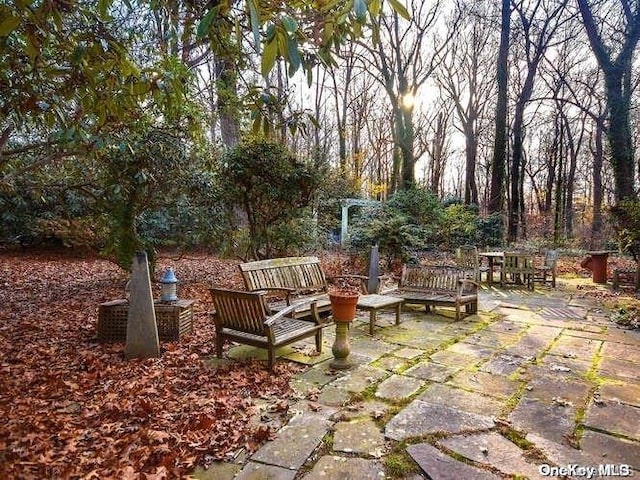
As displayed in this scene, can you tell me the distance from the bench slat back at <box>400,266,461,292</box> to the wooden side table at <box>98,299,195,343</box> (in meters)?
3.78

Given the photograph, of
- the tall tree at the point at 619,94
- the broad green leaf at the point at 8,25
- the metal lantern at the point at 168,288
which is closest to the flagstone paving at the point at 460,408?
the metal lantern at the point at 168,288

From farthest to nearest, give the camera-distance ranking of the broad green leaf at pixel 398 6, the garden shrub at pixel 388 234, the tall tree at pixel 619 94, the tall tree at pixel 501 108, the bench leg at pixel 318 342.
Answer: the tall tree at pixel 501 108
the tall tree at pixel 619 94
the garden shrub at pixel 388 234
the bench leg at pixel 318 342
the broad green leaf at pixel 398 6

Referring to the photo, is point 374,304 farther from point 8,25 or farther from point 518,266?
point 518,266

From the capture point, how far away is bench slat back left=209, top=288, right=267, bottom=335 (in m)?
3.93

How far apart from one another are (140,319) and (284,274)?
2.09m

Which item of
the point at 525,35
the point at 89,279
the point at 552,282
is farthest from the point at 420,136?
the point at 89,279

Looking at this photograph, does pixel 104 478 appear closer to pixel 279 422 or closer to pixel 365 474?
pixel 279 422

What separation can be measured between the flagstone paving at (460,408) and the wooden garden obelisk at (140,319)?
2.86ft

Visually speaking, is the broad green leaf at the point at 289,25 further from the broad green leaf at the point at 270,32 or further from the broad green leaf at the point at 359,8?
the broad green leaf at the point at 359,8

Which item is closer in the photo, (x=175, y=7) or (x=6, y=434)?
(x=175, y=7)

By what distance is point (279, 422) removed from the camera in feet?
9.71

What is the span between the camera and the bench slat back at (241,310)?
3.93 metres

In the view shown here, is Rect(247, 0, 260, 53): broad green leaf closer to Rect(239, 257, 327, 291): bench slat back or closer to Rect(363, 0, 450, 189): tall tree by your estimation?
Rect(239, 257, 327, 291): bench slat back

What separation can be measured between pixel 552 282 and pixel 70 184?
10.6 metres
